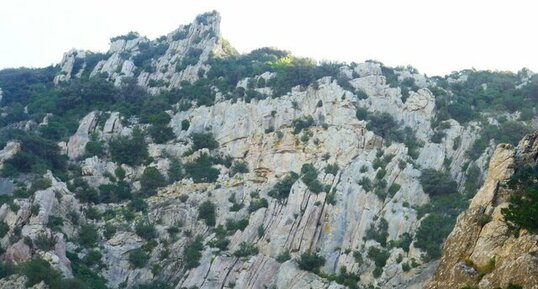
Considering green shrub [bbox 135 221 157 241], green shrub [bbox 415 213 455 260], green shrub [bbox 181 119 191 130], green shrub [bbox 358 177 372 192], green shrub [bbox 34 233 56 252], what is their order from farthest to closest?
green shrub [bbox 181 119 191 130] → green shrub [bbox 135 221 157 241] → green shrub [bbox 358 177 372 192] → green shrub [bbox 34 233 56 252] → green shrub [bbox 415 213 455 260]

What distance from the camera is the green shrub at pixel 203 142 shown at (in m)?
67.4

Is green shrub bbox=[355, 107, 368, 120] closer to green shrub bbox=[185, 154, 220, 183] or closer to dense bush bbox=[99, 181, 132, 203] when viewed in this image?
green shrub bbox=[185, 154, 220, 183]

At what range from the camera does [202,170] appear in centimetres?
6456

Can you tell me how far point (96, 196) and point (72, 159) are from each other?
6.90 meters

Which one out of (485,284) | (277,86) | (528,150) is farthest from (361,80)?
(485,284)

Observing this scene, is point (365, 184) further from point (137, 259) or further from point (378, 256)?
point (137, 259)

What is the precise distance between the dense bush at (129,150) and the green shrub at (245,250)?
53.4ft

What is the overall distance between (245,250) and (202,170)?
40.7ft

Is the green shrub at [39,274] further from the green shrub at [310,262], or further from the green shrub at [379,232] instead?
the green shrub at [379,232]

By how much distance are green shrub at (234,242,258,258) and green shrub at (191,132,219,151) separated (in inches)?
574

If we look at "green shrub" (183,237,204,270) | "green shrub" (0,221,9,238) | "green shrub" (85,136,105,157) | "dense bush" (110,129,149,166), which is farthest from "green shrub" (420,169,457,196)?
"green shrub" (0,221,9,238)

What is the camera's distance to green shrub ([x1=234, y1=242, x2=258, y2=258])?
177ft

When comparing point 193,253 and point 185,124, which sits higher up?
point 185,124

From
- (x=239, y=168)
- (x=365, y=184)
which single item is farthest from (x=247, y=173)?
(x=365, y=184)
